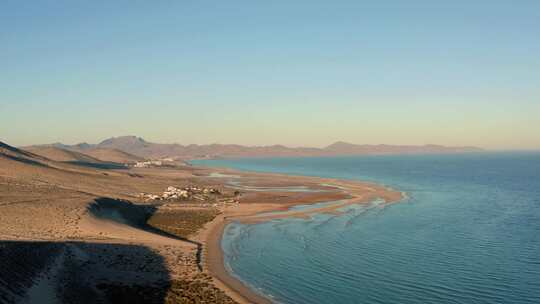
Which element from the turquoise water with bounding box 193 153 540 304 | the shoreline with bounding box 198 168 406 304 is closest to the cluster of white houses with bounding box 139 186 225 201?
the shoreline with bounding box 198 168 406 304

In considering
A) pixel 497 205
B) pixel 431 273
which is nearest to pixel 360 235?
pixel 431 273

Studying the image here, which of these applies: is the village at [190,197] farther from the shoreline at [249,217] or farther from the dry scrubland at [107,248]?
the shoreline at [249,217]

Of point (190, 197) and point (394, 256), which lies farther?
point (190, 197)

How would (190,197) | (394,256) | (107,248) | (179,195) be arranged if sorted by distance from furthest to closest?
(190,197) < (179,195) < (394,256) < (107,248)

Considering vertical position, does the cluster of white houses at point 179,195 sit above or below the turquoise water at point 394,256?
above

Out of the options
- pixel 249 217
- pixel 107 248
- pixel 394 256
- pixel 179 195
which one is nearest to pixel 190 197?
pixel 179 195

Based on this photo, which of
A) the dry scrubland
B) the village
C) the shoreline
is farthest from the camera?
the village

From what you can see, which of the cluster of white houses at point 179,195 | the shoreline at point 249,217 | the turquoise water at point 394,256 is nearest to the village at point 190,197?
the cluster of white houses at point 179,195

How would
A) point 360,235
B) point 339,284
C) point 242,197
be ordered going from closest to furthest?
point 339,284, point 360,235, point 242,197

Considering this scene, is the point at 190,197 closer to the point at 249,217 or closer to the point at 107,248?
the point at 249,217

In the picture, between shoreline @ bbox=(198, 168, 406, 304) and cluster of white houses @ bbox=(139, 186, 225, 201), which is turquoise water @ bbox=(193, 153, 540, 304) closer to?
shoreline @ bbox=(198, 168, 406, 304)

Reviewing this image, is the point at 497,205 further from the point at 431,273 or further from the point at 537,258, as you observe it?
the point at 431,273
